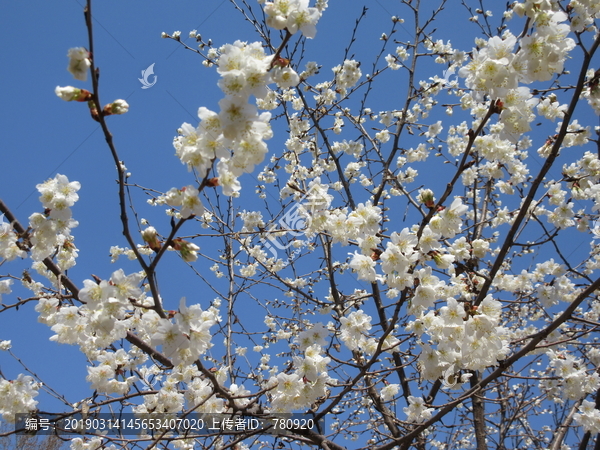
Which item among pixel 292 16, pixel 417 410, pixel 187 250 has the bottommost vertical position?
pixel 417 410

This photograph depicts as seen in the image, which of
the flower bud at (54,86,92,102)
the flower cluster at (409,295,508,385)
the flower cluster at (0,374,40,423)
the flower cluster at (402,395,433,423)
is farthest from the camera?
the flower cluster at (402,395,433,423)

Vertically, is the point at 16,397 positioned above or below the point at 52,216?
below

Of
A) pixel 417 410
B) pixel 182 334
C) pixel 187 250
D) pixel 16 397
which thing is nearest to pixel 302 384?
pixel 182 334

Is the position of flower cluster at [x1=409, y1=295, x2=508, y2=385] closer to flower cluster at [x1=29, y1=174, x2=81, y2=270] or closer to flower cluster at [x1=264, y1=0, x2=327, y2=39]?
flower cluster at [x1=264, y1=0, x2=327, y2=39]

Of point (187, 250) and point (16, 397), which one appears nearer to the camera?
point (187, 250)

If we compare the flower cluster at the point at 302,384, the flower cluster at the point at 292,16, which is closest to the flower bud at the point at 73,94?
the flower cluster at the point at 292,16

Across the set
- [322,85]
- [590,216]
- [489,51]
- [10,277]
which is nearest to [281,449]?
[10,277]

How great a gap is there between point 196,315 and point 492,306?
1530 mm

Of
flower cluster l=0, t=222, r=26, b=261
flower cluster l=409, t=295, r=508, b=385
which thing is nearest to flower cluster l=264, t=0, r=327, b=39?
flower cluster l=409, t=295, r=508, b=385

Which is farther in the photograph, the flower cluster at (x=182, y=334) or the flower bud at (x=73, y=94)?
the flower cluster at (x=182, y=334)

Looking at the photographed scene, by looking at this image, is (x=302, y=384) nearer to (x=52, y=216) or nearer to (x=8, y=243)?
(x=52, y=216)

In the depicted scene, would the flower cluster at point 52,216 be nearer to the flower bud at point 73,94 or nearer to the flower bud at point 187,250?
the flower bud at point 73,94

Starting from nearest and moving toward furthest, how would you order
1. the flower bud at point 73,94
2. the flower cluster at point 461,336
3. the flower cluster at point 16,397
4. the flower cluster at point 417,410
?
1. the flower bud at point 73,94
2. the flower cluster at point 461,336
3. the flower cluster at point 16,397
4. the flower cluster at point 417,410

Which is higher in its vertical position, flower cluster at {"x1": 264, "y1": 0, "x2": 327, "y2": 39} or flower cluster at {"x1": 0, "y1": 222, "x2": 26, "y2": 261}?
flower cluster at {"x1": 264, "y1": 0, "x2": 327, "y2": 39}
